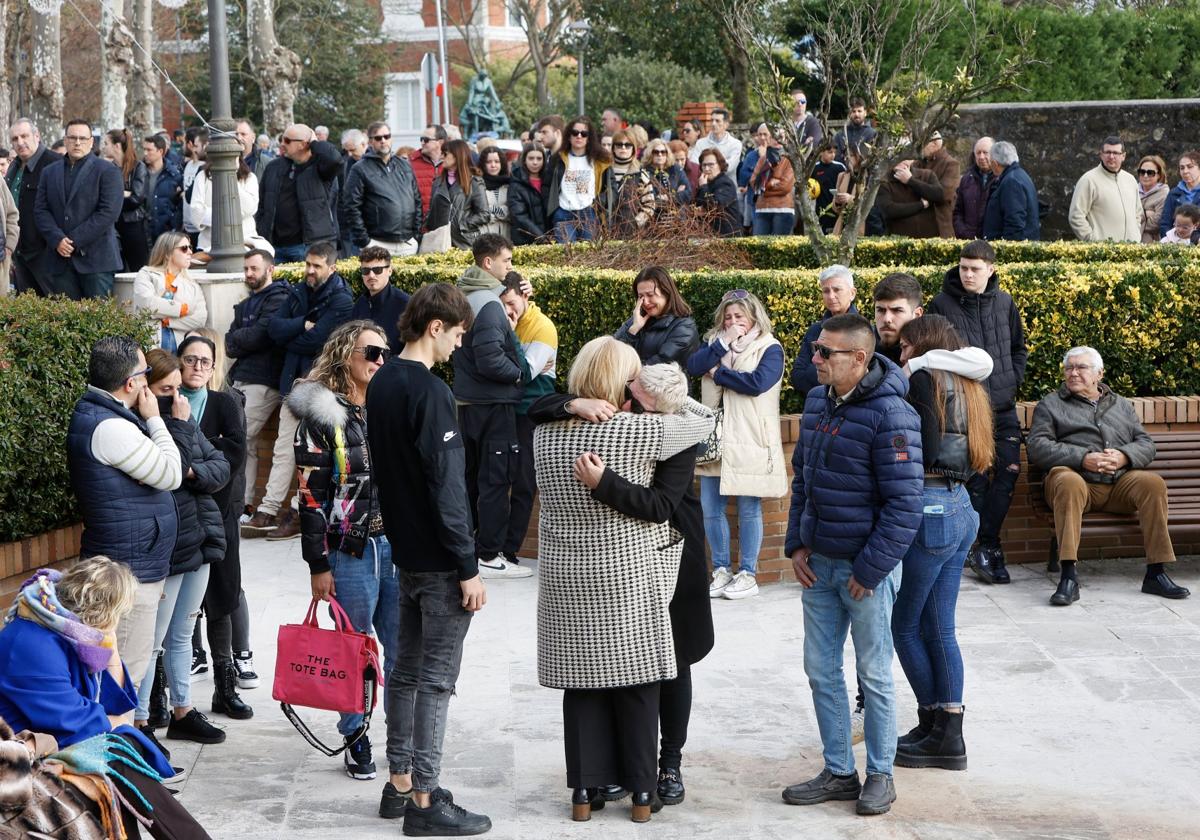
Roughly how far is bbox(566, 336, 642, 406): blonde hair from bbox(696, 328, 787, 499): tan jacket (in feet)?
10.5

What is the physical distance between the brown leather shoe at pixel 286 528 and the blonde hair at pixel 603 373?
5.17m

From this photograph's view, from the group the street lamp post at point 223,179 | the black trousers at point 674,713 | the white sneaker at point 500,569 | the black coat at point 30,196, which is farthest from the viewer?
the black coat at point 30,196

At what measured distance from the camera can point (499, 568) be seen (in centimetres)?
961

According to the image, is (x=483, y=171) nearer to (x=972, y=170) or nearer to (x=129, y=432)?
(x=972, y=170)

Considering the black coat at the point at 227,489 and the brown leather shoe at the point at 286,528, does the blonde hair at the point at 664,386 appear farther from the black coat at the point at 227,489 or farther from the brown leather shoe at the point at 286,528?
the brown leather shoe at the point at 286,528

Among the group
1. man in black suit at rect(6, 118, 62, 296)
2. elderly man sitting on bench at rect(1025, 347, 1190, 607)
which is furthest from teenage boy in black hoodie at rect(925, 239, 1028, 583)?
man in black suit at rect(6, 118, 62, 296)

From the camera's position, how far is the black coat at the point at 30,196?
1367cm

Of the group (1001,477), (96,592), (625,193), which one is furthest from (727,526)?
(625,193)

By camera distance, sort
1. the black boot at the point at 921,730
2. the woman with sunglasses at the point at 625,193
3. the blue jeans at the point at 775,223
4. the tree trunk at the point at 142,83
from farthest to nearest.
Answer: the tree trunk at the point at 142,83 < the blue jeans at the point at 775,223 < the woman with sunglasses at the point at 625,193 < the black boot at the point at 921,730

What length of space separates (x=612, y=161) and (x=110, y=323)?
7386mm

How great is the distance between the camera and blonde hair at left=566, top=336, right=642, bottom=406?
18.9 ft

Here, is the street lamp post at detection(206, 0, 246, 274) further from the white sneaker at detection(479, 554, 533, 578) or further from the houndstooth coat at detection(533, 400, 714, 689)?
the houndstooth coat at detection(533, 400, 714, 689)

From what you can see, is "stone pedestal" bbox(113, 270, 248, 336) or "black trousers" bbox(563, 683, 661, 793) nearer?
"black trousers" bbox(563, 683, 661, 793)

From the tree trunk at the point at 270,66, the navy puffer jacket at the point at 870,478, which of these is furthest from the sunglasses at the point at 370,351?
the tree trunk at the point at 270,66
